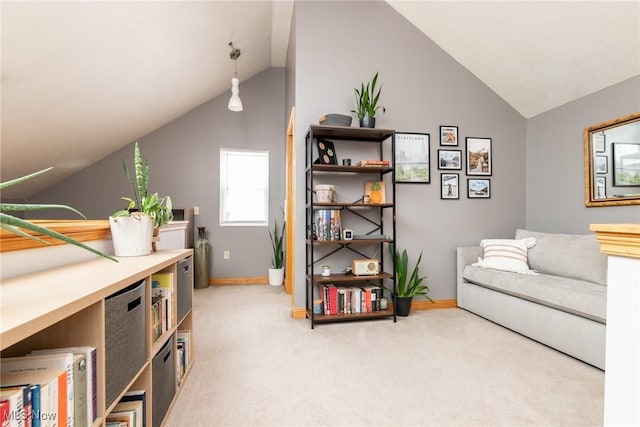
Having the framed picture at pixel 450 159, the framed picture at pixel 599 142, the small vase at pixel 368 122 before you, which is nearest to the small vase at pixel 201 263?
the small vase at pixel 368 122

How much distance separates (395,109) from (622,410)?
2.91 m

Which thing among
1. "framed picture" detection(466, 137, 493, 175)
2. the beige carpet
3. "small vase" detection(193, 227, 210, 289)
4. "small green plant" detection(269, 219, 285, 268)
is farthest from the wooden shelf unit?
"framed picture" detection(466, 137, 493, 175)

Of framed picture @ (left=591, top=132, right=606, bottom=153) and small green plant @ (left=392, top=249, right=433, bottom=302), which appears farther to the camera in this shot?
small green plant @ (left=392, top=249, right=433, bottom=302)

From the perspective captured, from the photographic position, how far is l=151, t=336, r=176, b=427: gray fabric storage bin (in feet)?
4.21

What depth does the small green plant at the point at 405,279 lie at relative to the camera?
2.94 metres

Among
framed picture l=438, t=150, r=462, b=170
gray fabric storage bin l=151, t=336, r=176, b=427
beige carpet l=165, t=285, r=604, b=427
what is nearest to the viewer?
gray fabric storage bin l=151, t=336, r=176, b=427

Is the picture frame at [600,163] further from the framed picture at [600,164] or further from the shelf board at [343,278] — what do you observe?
the shelf board at [343,278]

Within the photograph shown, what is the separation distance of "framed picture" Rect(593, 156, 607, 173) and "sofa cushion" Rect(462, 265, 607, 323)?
1084 millimetres

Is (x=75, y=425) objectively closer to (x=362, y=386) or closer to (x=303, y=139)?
(x=362, y=386)

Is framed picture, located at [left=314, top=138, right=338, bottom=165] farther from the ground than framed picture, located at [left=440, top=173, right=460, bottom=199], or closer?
farther from the ground

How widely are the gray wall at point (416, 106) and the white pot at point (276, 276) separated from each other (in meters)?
1.30

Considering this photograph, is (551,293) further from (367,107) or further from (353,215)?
(367,107)

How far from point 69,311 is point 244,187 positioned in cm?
383

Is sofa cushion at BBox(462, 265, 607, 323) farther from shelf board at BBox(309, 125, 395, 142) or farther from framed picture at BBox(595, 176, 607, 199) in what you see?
shelf board at BBox(309, 125, 395, 142)
